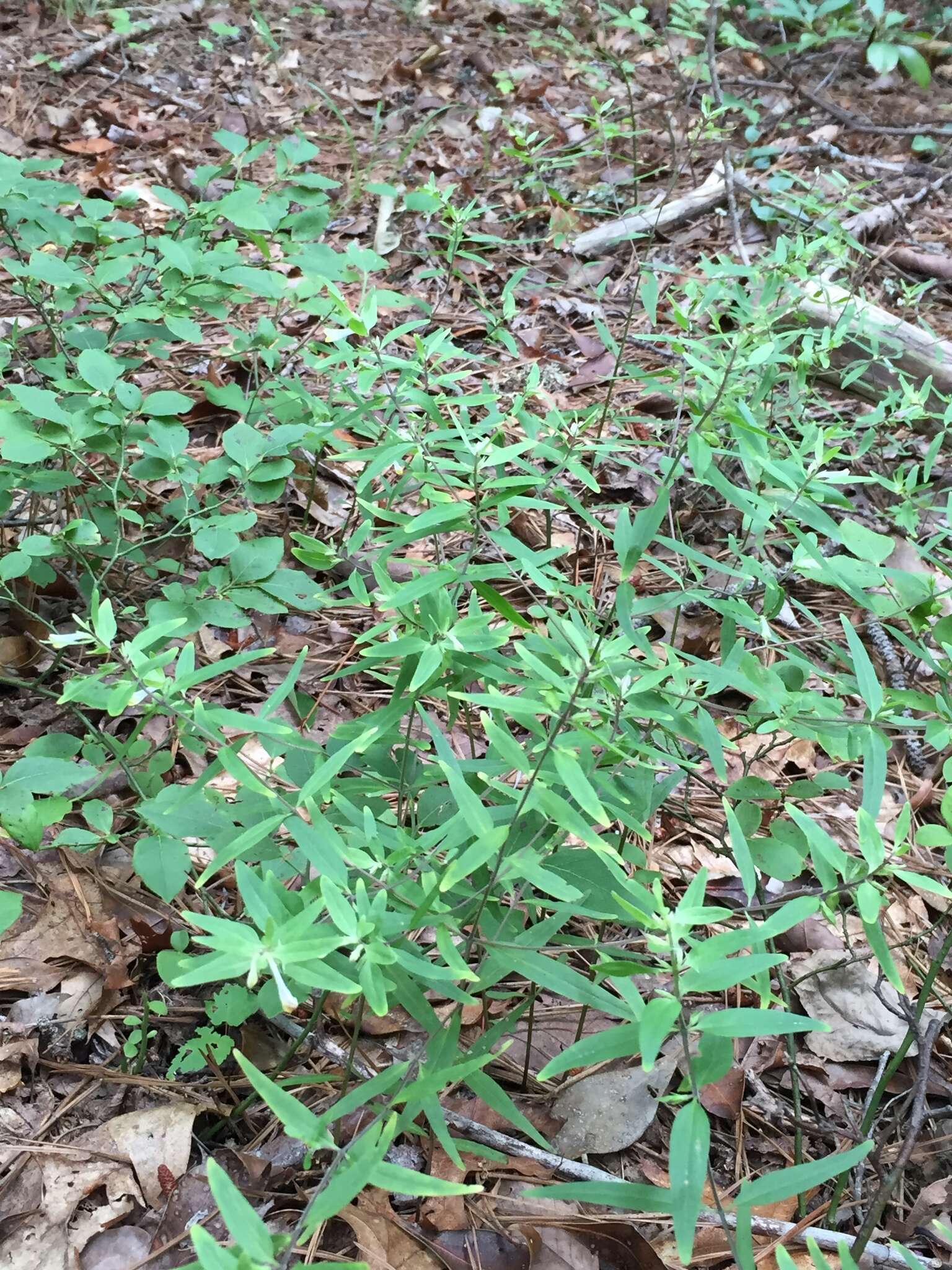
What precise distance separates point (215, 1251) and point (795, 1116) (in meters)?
1.03

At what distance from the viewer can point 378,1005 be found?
96cm

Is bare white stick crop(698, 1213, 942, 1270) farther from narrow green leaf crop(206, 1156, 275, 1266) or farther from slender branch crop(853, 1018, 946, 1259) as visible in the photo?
narrow green leaf crop(206, 1156, 275, 1266)

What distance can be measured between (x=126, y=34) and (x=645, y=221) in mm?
3652

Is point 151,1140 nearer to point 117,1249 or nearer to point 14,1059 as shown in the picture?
point 117,1249

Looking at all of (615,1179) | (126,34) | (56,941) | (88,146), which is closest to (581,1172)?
(615,1179)

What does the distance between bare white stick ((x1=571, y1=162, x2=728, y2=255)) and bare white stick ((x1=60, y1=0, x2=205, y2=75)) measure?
131 inches

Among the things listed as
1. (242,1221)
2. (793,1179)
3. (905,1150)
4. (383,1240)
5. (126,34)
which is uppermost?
(126,34)

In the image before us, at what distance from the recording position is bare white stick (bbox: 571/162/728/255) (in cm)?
408

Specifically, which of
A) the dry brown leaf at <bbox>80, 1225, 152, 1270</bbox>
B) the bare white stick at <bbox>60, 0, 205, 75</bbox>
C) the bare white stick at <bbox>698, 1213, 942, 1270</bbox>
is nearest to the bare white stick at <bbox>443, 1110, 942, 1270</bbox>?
the bare white stick at <bbox>698, 1213, 942, 1270</bbox>

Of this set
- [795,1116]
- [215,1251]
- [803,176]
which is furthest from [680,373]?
[803,176]

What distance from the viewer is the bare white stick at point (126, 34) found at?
506 centimetres

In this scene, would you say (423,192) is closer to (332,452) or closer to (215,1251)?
(332,452)

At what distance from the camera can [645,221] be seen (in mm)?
Result: 4109

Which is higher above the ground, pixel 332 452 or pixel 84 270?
pixel 84 270
